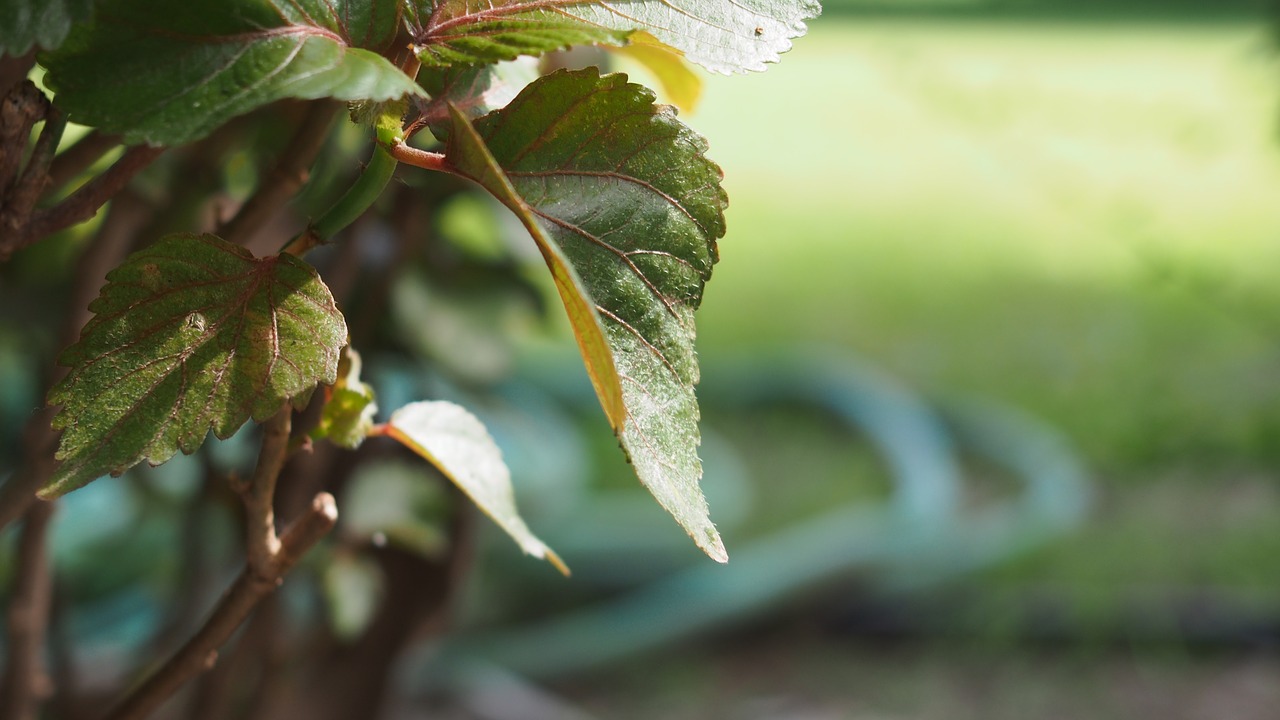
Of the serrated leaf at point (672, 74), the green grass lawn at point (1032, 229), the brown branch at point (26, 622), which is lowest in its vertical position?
the green grass lawn at point (1032, 229)

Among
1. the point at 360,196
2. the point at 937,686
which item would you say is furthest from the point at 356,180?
the point at 937,686

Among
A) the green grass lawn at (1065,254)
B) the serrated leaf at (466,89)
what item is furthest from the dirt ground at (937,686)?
the serrated leaf at (466,89)

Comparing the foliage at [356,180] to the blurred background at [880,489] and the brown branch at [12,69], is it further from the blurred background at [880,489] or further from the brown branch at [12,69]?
the blurred background at [880,489]

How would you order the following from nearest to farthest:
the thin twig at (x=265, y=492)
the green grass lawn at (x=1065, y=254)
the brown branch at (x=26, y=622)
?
the thin twig at (x=265, y=492)
the brown branch at (x=26, y=622)
the green grass lawn at (x=1065, y=254)

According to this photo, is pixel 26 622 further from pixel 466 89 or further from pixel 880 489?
pixel 880 489

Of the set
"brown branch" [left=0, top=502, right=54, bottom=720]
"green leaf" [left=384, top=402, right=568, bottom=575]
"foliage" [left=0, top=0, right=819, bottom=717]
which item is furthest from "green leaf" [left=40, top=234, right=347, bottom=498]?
"brown branch" [left=0, top=502, right=54, bottom=720]
